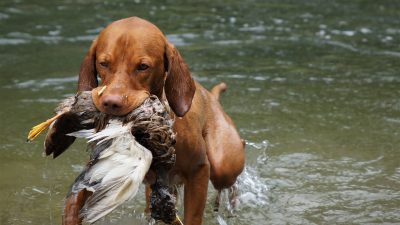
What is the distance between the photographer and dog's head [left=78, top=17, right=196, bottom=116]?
3.89m

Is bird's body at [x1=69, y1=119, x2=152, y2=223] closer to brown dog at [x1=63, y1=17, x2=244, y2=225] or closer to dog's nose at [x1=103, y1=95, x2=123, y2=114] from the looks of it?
dog's nose at [x1=103, y1=95, x2=123, y2=114]

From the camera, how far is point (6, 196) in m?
5.90

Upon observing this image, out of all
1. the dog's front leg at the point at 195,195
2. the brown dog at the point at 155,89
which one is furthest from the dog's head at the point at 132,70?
the dog's front leg at the point at 195,195

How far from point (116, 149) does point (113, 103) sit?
0.26m

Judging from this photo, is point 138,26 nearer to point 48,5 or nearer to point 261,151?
point 261,151

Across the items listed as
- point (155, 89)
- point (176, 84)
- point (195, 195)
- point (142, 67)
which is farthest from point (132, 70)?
point (195, 195)

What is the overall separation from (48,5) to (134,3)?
1.70 m

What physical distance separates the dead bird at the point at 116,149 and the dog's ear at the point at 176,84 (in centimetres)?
53

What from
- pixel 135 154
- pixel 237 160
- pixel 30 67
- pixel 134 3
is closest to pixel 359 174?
pixel 237 160

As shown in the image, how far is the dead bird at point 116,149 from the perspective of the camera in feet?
11.5

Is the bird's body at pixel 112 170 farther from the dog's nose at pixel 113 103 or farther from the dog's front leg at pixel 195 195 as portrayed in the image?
the dog's front leg at pixel 195 195

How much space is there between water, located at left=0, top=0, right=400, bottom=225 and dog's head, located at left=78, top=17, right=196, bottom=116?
1353 mm

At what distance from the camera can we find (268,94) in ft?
29.2

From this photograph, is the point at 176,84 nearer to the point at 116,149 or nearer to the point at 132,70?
the point at 132,70
